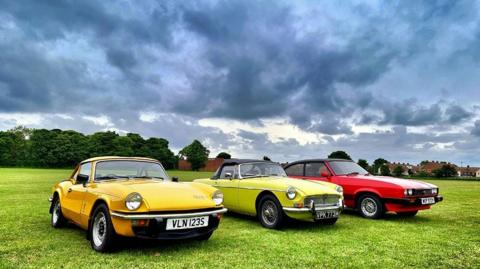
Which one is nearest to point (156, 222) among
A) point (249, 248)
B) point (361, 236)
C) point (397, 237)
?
point (249, 248)

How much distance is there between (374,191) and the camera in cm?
922

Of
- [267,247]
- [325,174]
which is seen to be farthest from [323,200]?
[325,174]

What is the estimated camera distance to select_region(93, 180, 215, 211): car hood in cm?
506

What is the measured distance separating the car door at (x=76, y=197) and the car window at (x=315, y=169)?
6.33 metres

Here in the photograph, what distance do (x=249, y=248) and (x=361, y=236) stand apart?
2486 millimetres

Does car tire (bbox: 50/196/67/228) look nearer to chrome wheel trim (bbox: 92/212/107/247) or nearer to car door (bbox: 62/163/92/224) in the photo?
car door (bbox: 62/163/92/224)

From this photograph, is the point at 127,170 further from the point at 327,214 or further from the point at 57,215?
the point at 327,214

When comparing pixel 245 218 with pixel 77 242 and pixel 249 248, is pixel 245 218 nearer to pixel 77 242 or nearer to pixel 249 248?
pixel 249 248

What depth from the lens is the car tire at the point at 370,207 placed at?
9.09 metres

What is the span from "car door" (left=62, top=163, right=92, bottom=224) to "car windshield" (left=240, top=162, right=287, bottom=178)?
11.7 ft

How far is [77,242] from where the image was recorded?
19.8 feet

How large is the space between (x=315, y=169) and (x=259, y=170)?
250cm

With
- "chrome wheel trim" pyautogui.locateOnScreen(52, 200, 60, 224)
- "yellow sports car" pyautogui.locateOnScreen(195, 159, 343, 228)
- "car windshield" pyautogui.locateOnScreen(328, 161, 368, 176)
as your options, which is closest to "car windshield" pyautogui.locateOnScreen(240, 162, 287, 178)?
"yellow sports car" pyautogui.locateOnScreen(195, 159, 343, 228)

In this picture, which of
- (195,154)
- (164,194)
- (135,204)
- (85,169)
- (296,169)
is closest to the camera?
(135,204)
